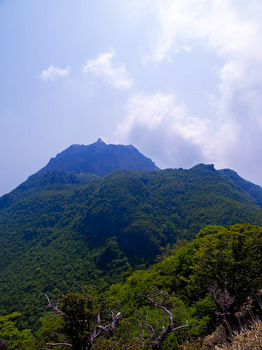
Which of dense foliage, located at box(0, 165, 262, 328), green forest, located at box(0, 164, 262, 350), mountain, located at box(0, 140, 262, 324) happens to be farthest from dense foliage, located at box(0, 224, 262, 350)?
→ mountain, located at box(0, 140, 262, 324)

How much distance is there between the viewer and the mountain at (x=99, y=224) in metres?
66.9

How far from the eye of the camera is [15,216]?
121125 millimetres

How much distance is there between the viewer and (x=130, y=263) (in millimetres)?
76812

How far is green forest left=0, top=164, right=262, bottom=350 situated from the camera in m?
11.6

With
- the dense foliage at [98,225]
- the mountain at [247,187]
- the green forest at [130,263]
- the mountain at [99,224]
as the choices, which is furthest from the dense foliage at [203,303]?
the mountain at [247,187]

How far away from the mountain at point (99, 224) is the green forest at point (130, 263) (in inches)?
23.7

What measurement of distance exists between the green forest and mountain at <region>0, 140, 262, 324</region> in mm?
602

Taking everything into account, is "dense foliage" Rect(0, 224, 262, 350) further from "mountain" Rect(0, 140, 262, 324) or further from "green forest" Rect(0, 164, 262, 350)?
"mountain" Rect(0, 140, 262, 324)

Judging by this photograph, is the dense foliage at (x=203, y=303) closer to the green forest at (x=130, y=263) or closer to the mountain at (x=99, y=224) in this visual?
the green forest at (x=130, y=263)

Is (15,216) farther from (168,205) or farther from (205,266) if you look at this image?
(205,266)

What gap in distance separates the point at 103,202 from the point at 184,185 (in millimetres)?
59133

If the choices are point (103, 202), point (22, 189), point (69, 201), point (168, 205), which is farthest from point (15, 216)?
point (168, 205)

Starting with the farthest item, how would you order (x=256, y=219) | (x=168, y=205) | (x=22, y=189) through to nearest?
(x=22, y=189)
(x=168, y=205)
(x=256, y=219)

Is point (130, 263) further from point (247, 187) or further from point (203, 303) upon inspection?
point (247, 187)
